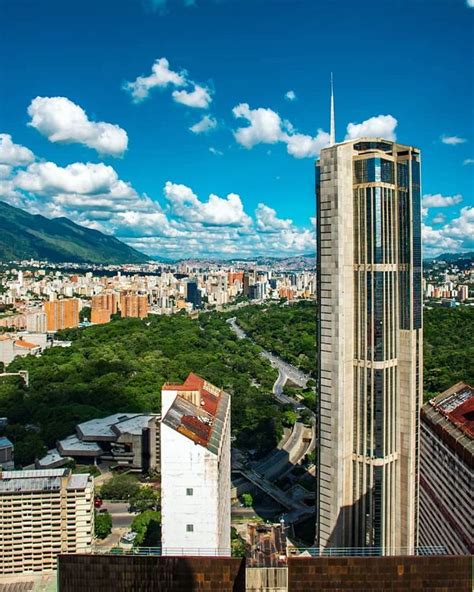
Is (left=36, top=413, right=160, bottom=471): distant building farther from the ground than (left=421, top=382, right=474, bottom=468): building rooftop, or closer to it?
closer to it

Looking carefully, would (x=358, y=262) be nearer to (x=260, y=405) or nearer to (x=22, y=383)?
(x=260, y=405)

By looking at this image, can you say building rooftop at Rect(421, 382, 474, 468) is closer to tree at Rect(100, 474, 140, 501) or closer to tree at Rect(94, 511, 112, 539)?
tree at Rect(94, 511, 112, 539)

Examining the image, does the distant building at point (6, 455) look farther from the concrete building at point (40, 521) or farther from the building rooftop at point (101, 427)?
the concrete building at point (40, 521)

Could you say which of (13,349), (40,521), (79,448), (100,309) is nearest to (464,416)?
(40,521)

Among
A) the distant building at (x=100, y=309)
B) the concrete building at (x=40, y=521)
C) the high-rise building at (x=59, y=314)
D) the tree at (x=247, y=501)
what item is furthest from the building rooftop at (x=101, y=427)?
the distant building at (x=100, y=309)

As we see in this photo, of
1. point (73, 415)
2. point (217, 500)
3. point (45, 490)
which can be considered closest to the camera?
point (217, 500)

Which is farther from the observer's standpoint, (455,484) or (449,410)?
(449,410)

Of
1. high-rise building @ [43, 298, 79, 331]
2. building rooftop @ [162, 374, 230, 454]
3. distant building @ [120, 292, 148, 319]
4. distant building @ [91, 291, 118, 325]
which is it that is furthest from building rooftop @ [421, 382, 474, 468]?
distant building @ [120, 292, 148, 319]

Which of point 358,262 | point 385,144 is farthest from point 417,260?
point 385,144
